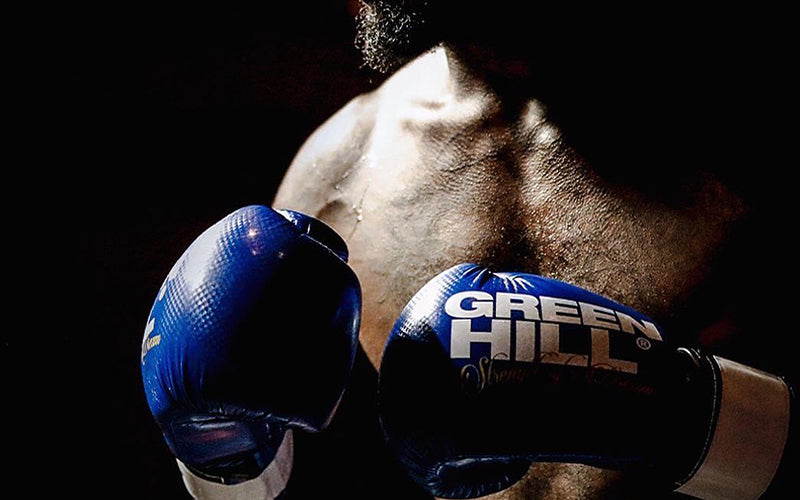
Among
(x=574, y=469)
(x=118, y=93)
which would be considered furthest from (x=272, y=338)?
(x=118, y=93)

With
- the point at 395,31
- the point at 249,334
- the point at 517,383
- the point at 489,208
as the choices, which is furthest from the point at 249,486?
the point at 395,31

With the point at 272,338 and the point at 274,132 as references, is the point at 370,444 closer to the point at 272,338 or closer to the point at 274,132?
the point at 272,338

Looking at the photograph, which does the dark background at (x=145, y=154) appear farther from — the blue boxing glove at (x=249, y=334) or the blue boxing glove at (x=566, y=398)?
the blue boxing glove at (x=566, y=398)

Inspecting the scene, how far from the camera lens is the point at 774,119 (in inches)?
43.3

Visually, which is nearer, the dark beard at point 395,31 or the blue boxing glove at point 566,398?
the blue boxing glove at point 566,398

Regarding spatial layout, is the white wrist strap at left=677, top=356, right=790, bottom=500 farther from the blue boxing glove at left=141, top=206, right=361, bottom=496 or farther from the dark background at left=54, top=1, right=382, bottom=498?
the dark background at left=54, top=1, right=382, bottom=498

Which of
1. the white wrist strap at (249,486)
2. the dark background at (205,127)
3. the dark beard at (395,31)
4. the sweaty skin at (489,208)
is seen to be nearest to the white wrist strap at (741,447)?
the sweaty skin at (489,208)

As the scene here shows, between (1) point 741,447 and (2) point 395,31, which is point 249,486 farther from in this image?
(2) point 395,31

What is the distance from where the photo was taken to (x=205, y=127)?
222 centimetres

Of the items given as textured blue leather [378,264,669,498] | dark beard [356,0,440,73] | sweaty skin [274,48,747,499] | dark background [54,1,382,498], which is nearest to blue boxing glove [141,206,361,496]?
textured blue leather [378,264,669,498]

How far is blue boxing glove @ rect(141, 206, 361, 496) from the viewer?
766 millimetres

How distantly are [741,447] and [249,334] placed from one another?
616 mm

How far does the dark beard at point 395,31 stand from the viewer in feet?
4.07

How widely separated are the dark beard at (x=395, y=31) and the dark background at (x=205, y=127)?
14 cm
